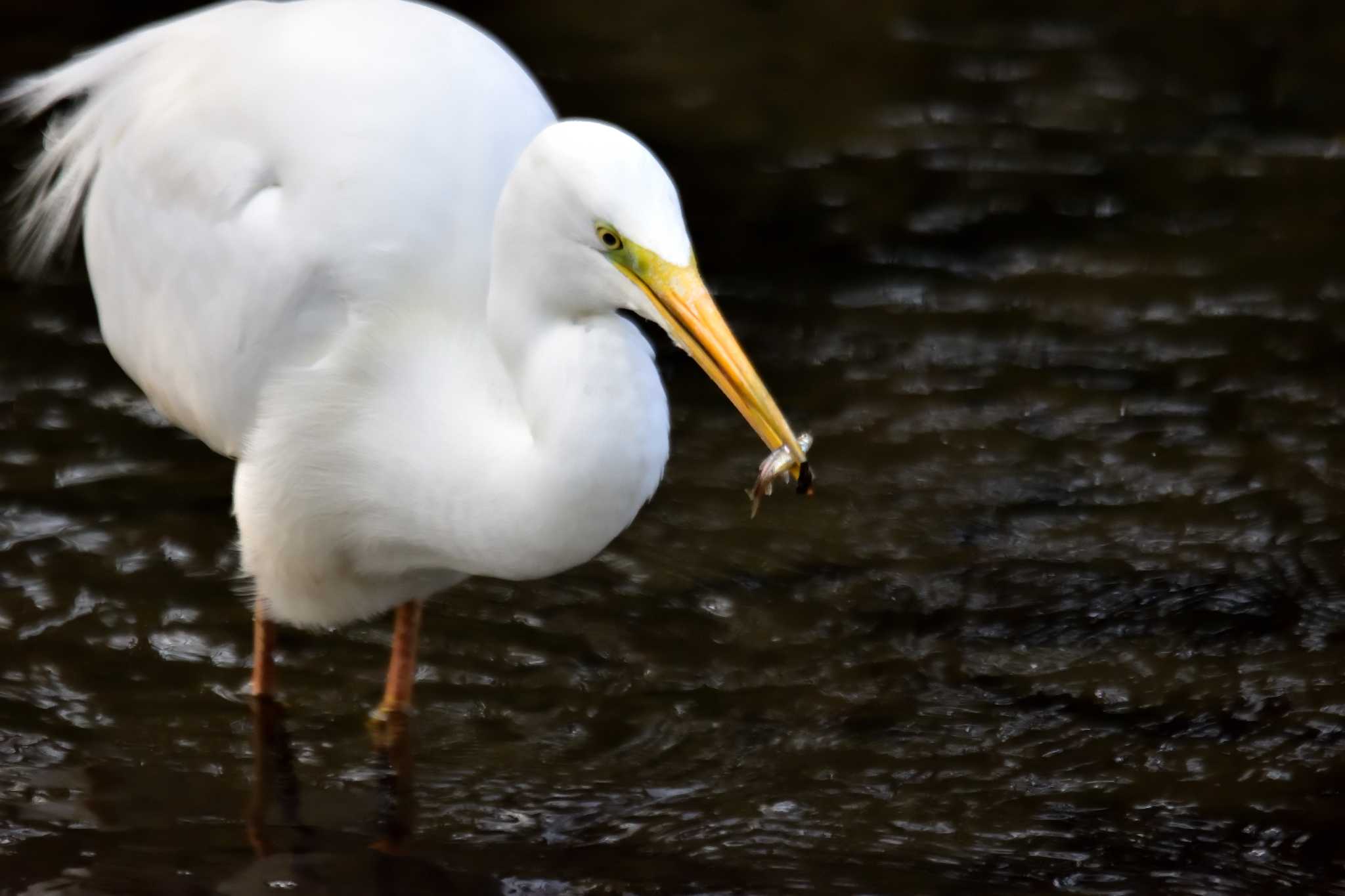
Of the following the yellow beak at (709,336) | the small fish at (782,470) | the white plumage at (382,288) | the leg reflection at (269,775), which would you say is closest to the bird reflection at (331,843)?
the leg reflection at (269,775)

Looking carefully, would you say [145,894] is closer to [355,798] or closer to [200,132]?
[355,798]

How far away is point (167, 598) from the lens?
460 centimetres

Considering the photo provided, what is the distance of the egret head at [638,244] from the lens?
110 inches

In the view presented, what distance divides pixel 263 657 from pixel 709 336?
179 cm

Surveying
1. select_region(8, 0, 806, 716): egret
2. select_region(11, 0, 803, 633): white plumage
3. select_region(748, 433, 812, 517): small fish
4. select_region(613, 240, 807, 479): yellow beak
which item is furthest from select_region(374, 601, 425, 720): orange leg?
select_region(613, 240, 807, 479): yellow beak

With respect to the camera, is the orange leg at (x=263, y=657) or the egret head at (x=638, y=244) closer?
the egret head at (x=638, y=244)

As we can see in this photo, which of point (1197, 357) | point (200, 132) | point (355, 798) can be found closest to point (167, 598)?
point (355, 798)

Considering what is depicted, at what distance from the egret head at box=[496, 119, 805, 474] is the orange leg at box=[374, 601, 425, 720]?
1.44m

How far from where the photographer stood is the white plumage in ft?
9.72

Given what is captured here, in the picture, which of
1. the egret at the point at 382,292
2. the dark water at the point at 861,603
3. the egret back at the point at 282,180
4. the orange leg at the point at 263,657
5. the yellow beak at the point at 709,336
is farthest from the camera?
the orange leg at the point at 263,657

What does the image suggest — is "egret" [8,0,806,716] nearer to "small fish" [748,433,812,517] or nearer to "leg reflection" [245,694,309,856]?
"small fish" [748,433,812,517]

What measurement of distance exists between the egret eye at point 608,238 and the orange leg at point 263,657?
160cm

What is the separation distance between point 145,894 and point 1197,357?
11.7 ft

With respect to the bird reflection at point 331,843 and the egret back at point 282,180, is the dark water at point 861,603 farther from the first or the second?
the egret back at point 282,180
